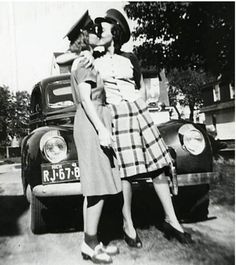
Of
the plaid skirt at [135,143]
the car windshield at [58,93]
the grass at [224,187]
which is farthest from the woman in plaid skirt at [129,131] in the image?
the car windshield at [58,93]

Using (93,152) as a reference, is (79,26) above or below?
above

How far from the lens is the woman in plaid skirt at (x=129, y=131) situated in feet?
4.98

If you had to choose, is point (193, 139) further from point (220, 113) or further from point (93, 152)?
point (93, 152)

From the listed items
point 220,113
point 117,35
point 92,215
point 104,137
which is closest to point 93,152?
point 104,137

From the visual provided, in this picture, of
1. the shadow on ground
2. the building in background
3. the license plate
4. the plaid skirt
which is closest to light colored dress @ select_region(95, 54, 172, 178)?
the plaid skirt

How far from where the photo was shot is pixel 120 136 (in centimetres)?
153

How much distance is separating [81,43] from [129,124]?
0.52 metres

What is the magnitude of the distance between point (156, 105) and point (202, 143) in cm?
36

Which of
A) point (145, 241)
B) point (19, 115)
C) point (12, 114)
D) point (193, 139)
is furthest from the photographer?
point (19, 115)

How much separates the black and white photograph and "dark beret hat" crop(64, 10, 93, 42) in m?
0.01

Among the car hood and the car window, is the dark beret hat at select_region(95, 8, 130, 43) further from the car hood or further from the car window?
the car window

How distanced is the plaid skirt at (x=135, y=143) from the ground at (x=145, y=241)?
397mm

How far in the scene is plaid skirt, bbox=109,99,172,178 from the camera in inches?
59.4

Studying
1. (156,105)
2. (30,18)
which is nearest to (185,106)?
(156,105)
